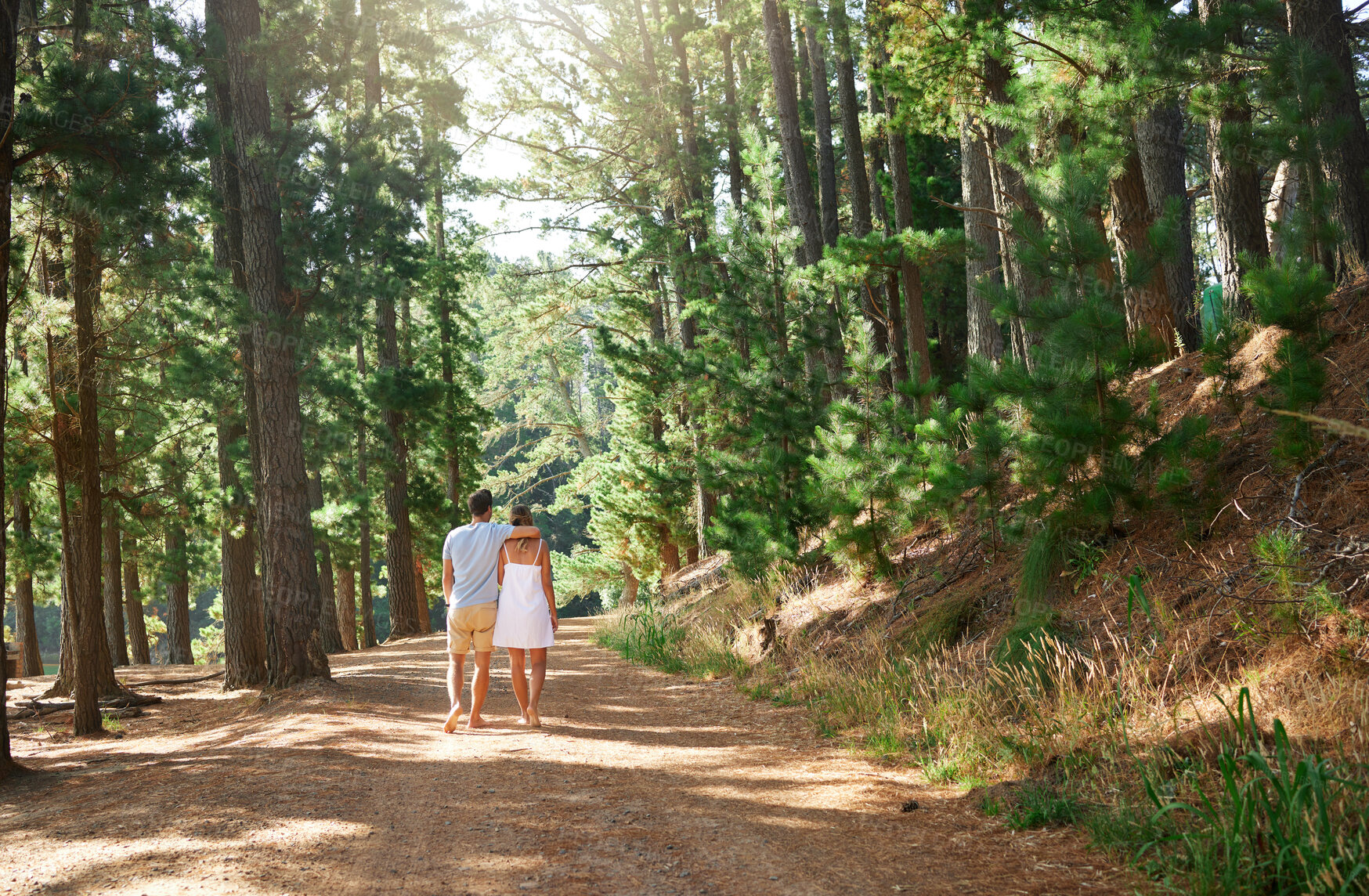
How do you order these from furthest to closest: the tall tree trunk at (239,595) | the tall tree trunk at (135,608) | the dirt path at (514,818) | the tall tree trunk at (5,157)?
the tall tree trunk at (135,608)
the tall tree trunk at (239,595)
the tall tree trunk at (5,157)
the dirt path at (514,818)

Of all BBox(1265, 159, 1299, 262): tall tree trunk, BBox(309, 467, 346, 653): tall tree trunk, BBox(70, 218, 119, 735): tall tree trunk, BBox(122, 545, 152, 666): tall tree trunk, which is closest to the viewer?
BBox(1265, 159, 1299, 262): tall tree trunk

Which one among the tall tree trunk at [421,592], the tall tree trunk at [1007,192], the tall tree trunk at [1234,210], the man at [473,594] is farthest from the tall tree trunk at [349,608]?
the tall tree trunk at [1234,210]

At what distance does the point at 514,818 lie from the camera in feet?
14.1

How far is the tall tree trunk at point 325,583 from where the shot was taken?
1736 centimetres

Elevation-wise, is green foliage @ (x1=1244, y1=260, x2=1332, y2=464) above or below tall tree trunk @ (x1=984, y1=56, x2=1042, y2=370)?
below

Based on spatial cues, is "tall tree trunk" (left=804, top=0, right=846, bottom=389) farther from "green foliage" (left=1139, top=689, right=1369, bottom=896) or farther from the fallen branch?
the fallen branch

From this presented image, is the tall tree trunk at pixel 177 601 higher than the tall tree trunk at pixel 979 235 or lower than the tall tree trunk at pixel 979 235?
lower

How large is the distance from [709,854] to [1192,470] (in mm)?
4569

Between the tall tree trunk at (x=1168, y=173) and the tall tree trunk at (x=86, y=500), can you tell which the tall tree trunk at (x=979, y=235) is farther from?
the tall tree trunk at (x=86, y=500)

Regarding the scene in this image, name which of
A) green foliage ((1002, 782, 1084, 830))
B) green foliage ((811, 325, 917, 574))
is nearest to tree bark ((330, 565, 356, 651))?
green foliage ((811, 325, 917, 574))

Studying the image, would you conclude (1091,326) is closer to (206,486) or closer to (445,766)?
(445,766)

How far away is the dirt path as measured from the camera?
3459 mm

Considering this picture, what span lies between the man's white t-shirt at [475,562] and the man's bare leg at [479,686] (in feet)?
1.46

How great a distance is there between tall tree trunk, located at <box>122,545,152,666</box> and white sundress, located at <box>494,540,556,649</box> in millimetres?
16942
